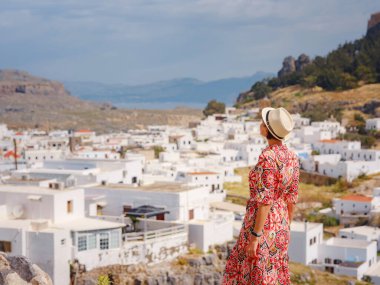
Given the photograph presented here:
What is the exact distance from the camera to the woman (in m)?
4.50

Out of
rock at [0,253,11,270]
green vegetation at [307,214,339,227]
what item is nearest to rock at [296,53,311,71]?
green vegetation at [307,214,339,227]

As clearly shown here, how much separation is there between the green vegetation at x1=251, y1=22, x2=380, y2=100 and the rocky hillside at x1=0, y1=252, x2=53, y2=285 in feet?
240

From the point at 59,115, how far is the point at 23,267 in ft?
363

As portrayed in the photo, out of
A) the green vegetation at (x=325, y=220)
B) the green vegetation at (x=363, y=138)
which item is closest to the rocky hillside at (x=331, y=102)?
the green vegetation at (x=363, y=138)

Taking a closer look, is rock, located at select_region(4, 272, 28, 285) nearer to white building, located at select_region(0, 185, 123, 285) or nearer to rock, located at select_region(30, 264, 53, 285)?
rock, located at select_region(30, 264, 53, 285)

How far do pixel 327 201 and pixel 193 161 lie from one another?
9703 millimetres

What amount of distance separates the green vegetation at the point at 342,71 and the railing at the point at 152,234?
59975 mm

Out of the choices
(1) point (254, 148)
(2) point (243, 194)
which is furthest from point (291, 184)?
(1) point (254, 148)

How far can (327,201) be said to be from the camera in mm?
36656

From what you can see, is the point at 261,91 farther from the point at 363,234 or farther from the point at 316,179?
the point at 363,234

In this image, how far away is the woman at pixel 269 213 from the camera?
4504 millimetres

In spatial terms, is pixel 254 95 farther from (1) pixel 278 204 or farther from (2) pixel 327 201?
(1) pixel 278 204

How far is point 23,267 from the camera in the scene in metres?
4.88

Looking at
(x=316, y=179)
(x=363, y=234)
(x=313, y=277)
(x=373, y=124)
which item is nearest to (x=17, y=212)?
(x=313, y=277)
